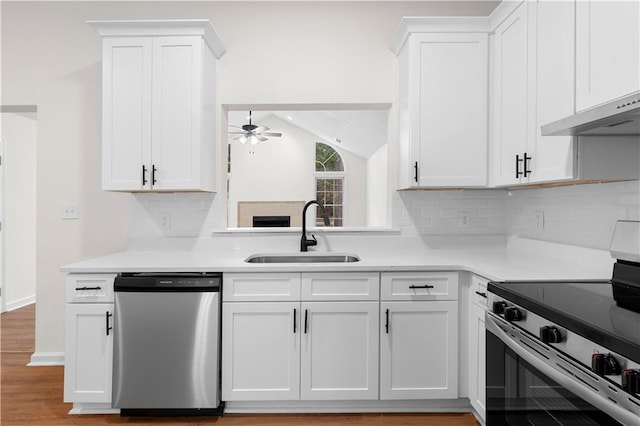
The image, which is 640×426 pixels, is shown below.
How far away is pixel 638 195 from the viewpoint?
181cm

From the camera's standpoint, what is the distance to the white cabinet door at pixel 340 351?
2.23 m

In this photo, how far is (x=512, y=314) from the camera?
56.3 inches

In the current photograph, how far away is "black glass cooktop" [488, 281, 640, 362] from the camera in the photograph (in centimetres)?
100

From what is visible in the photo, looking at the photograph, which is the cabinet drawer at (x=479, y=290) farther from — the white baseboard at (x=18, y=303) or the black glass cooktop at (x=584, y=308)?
the white baseboard at (x=18, y=303)

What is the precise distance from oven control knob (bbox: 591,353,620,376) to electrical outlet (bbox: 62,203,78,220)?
3.18 meters

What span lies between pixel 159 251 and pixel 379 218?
20.7ft

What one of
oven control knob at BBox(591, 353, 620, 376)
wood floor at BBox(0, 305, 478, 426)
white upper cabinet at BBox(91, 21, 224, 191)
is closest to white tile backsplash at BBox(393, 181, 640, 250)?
oven control knob at BBox(591, 353, 620, 376)

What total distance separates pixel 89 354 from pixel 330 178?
8.33m

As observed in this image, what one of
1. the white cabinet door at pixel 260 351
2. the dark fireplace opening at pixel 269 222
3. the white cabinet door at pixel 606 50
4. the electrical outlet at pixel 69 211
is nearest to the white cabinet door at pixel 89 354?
the white cabinet door at pixel 260 351

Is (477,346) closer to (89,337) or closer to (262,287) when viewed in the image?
(262,287)

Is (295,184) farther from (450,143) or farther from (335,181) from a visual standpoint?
(450,143)

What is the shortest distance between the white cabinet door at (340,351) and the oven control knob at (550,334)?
107cm

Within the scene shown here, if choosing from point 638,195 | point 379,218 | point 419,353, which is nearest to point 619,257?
point 638,195

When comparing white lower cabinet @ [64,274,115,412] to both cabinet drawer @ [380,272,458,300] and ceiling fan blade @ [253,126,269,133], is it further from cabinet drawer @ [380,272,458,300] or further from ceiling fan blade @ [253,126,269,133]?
ceiling fan blade @ [253,126,269,133]
